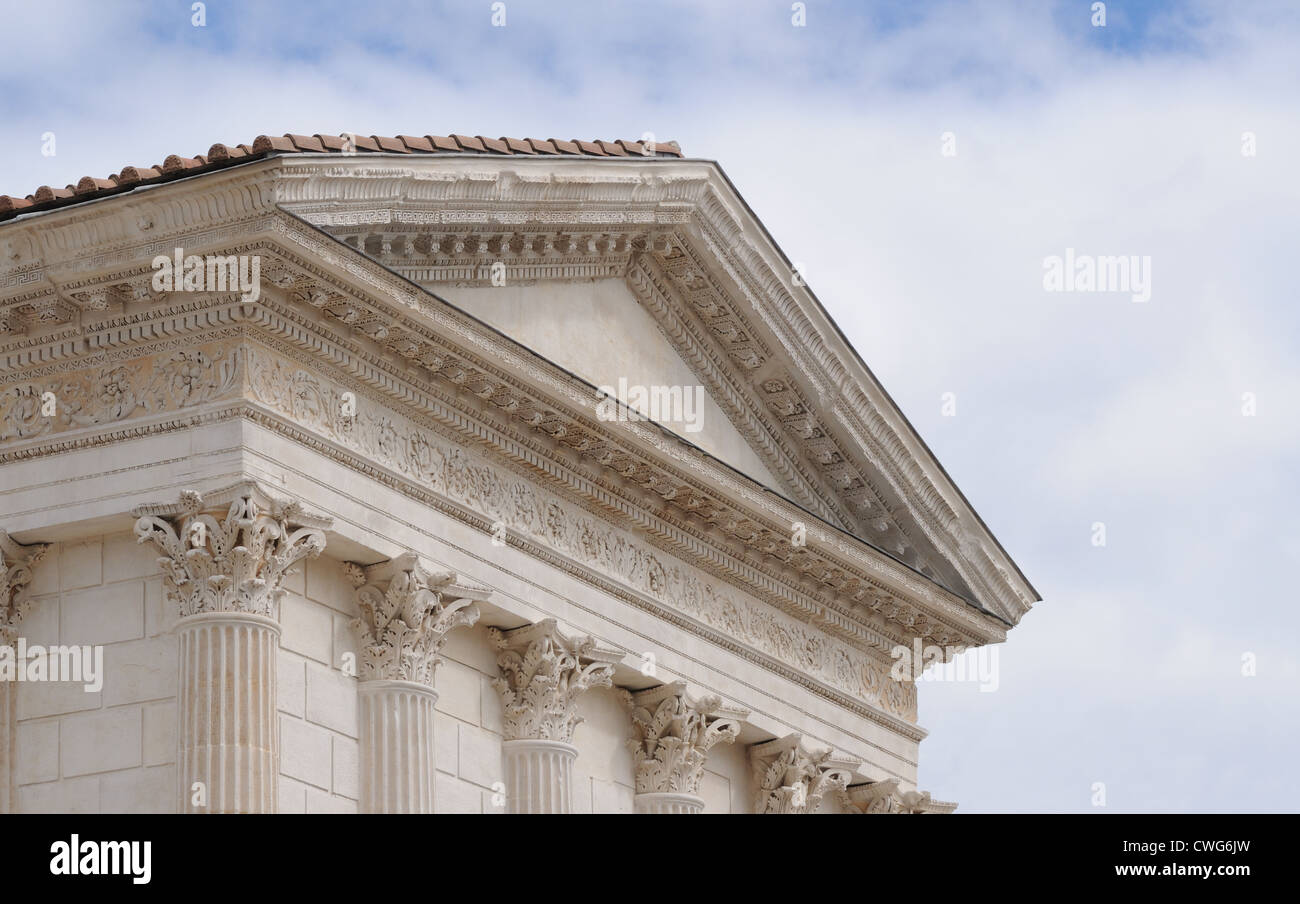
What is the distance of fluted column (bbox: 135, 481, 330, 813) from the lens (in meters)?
14.0

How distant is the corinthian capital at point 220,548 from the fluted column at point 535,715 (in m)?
2.92

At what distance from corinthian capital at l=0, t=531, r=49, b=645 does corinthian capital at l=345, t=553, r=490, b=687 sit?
7.01 feet

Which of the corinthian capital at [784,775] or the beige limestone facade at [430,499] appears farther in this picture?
the corinthian capital at [784,775]

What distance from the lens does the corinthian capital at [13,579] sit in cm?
1495

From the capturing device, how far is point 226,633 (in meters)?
14.3

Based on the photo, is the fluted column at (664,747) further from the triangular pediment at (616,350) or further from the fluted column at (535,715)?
the triangular pediment at (616,350)

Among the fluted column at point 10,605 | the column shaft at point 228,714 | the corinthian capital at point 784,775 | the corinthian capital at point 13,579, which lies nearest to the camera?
the column shaft at point 228,714

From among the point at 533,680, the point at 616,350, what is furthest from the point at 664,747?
the point at 616,350

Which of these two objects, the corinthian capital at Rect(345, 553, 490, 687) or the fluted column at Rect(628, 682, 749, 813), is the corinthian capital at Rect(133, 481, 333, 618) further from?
the fluted column at Rect(628, 682, 749, 813)

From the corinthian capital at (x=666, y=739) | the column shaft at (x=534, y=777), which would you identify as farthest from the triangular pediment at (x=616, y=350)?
the column shaft at (x=534, y=777)

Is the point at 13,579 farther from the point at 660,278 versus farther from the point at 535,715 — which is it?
the point at 660,278

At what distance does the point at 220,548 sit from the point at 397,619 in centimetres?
181
